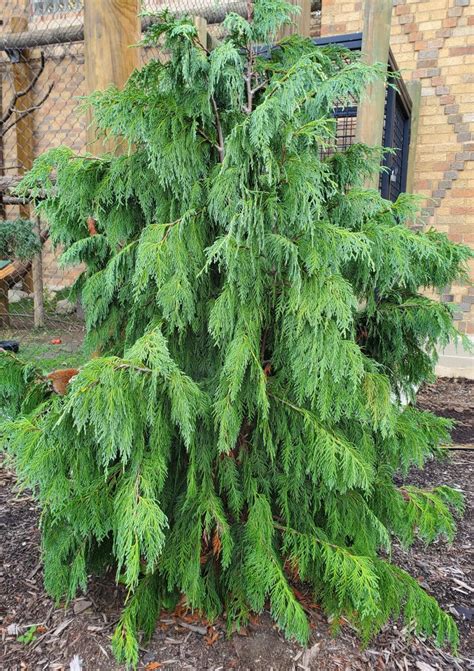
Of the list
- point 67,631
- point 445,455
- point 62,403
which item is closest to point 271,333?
point 62,403

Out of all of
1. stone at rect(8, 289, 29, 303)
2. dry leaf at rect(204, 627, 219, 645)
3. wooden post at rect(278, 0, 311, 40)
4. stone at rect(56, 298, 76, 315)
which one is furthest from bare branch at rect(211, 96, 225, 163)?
stone at rect(8, 289, 29, 303)

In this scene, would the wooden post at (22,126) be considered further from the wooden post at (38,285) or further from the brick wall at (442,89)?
the brick wall at (442,89)

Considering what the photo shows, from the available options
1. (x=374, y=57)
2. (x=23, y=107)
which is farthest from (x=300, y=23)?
(x=23, y=107)

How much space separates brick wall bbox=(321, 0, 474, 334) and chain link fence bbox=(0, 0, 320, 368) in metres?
0.87

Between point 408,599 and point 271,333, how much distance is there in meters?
1.01

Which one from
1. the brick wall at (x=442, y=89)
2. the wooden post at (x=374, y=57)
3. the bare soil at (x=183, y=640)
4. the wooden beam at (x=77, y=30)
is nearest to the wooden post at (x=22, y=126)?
the wooden beam at (x=77, y=30)

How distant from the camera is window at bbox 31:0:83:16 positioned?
5827 millimetres

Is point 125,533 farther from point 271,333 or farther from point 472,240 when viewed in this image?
point 472,240

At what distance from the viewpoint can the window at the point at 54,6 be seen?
229 inches

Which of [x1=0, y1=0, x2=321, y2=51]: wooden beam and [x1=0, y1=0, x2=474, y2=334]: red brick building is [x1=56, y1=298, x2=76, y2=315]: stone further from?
[x1=0, y1=0, x2=474, y2=334]: red brick building

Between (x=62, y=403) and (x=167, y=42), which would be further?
(x=62, y=403)

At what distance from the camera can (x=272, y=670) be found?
1628 millimetres

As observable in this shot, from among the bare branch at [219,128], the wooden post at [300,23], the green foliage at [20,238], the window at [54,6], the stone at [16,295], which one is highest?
the window at [54,6]

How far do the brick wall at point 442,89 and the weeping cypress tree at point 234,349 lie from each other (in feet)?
12.6
